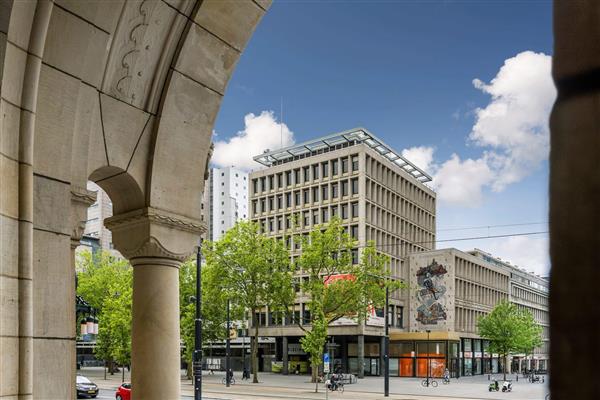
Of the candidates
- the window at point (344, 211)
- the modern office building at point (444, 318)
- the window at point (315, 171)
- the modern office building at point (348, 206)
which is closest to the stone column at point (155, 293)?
the modern office building at point (348, 206)

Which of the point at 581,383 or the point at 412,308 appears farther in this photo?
the point at 412,308

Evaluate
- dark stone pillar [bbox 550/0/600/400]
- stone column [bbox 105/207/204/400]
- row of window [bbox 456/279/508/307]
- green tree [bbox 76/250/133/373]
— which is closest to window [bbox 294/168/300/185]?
green tree [bbox 76/250/133/373]

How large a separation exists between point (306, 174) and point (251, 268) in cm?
2752

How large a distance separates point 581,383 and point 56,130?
19.5 ft

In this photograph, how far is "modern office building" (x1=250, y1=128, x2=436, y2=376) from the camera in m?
68.8

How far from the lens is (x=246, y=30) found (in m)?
7.73

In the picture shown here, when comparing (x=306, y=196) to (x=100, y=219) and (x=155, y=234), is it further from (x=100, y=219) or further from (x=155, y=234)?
(x=155, y=234)

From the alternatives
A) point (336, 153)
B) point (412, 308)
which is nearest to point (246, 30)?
point (336, 153)

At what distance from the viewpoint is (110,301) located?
5109cm

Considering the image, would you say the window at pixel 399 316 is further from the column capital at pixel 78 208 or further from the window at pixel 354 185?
the column capital at pixel 78 208

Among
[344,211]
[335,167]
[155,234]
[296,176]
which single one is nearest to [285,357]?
[344,211]

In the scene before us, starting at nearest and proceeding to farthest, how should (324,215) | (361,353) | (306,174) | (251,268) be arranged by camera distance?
(251,268), (361,353), (324,215), (306,174)

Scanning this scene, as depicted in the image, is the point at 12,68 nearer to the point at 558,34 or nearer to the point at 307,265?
the point at 558,34

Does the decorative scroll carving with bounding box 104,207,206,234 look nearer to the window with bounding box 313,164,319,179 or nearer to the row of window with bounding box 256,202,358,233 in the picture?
the row of window with bounding box 256,202,358,233
